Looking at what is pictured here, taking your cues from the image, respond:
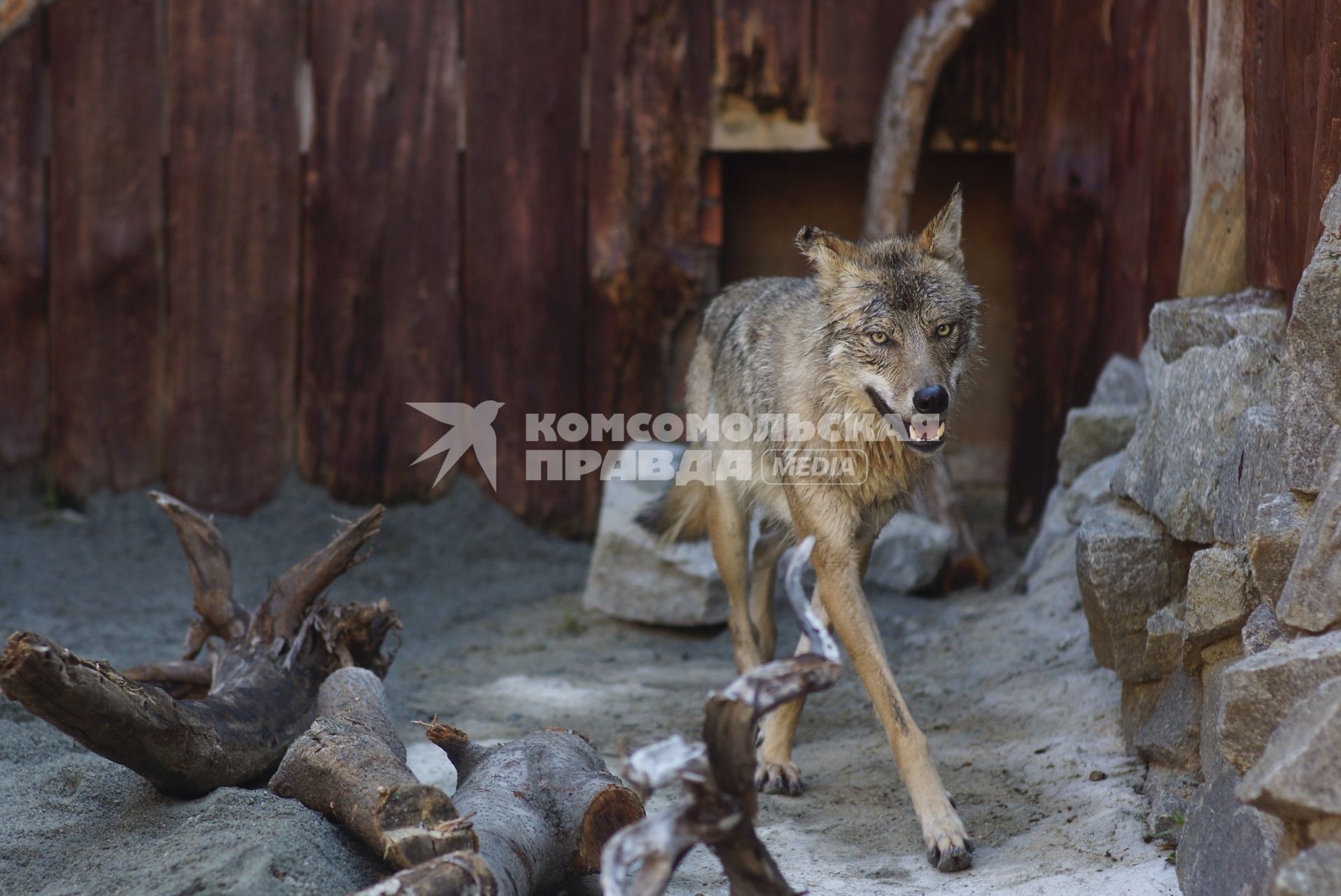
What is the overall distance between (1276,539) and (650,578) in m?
3.29

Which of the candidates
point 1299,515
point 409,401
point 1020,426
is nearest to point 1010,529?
point 1020,426

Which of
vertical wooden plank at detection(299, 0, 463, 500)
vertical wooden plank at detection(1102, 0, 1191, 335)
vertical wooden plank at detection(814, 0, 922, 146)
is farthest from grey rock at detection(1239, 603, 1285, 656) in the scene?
vertical wooden plank at detection(299, 0, 463, 500)

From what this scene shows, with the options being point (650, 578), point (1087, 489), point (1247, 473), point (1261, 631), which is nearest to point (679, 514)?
point (650, 578)

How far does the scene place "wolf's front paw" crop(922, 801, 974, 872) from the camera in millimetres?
3119

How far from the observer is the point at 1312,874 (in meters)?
1.91

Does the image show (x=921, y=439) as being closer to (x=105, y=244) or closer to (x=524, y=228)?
(x=524, y=228)

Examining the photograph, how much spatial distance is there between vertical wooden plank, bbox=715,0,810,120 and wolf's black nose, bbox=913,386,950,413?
287cm

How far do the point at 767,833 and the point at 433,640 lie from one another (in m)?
2.33

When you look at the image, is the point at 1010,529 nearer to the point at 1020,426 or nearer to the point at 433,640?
the point at 1020,426

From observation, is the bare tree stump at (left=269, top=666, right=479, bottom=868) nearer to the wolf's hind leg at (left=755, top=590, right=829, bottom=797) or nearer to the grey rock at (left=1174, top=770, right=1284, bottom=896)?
the wolf's hind leg at (left=755, top=590, right=829, bottom=797)

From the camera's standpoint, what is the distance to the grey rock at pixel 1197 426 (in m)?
3.09

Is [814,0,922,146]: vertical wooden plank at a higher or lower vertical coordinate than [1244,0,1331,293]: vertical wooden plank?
higher

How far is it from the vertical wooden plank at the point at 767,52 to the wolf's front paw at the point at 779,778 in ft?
11.1

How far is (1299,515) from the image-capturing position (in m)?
2.50
